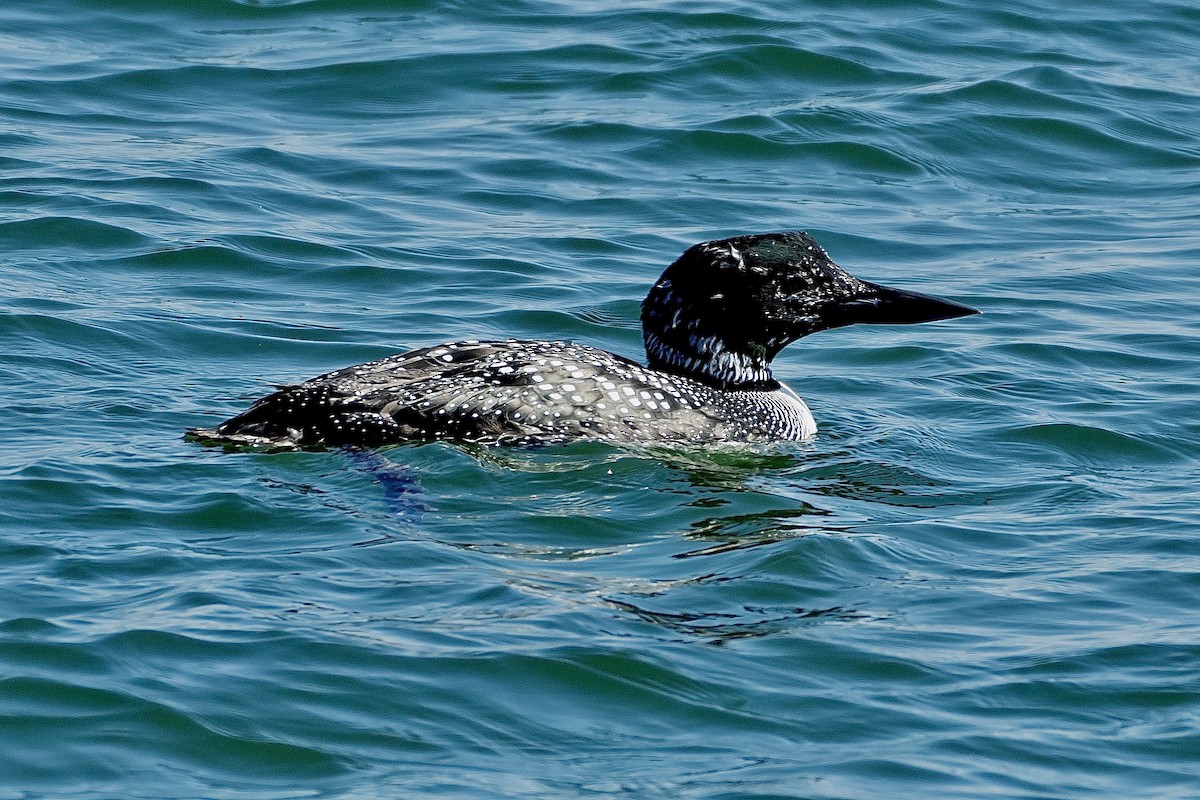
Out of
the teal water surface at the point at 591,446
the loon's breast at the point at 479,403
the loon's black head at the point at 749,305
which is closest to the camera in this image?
the teal water surface at the point at 591,446

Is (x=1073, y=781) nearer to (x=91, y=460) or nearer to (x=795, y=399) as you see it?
(x=795, y=399)

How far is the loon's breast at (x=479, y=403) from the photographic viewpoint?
653 centimetres

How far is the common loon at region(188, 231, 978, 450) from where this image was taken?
21.5ft

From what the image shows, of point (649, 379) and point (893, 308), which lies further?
point (893, 308)

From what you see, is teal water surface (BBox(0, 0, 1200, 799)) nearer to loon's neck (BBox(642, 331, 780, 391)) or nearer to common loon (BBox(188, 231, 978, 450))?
common loon (BBox(188, 231, 978, 450))

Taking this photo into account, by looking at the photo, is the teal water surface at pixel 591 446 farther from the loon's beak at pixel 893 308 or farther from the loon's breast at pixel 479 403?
the loon's beak at pixel 893 308

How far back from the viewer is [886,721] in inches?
189

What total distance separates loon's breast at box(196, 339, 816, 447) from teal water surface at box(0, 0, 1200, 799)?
100 millimetres

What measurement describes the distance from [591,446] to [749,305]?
1.01 m

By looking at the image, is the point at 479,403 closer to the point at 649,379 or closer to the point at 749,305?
the point at 649,379

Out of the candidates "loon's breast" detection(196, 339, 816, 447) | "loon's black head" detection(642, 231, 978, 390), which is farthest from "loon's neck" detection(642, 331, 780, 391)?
"loon's breast" detection(196, 339, 816, 447)

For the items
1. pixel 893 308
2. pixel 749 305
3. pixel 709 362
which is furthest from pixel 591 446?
pixel 893 308

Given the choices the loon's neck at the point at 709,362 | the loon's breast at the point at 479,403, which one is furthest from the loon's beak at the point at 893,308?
the loon's breast at the point at 479,403

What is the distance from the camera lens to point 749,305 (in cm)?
733
